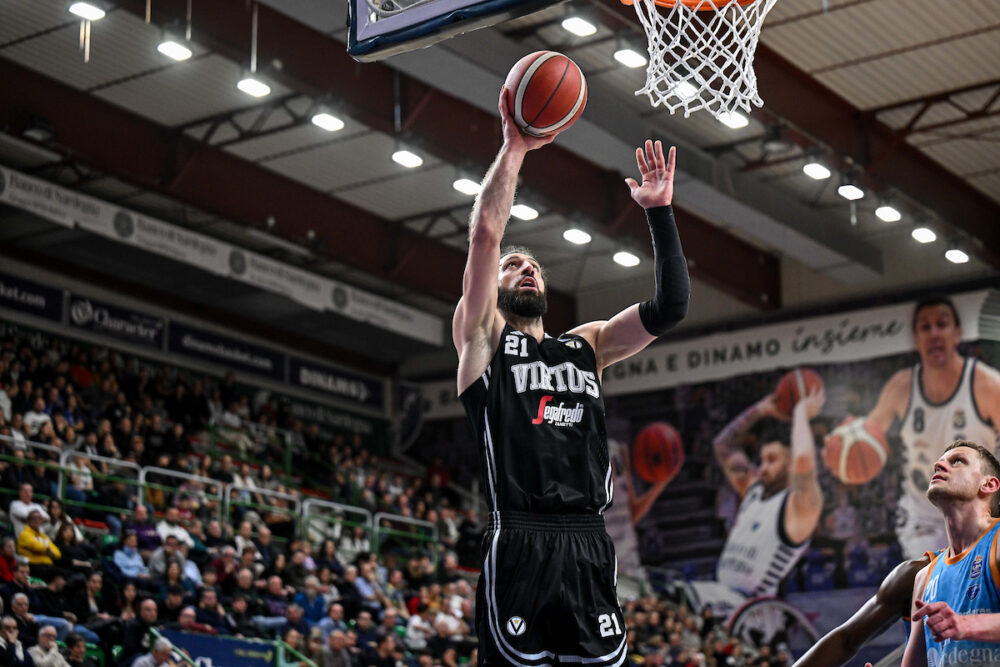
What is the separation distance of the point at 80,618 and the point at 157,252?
7.85 m

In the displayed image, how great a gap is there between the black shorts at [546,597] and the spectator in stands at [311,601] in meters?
13.1

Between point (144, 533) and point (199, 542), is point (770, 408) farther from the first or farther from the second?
point (144, 533)

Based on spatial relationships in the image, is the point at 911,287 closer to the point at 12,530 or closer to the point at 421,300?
the point at 421,300

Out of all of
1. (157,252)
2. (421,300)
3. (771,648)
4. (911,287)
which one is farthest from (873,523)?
(157,252)

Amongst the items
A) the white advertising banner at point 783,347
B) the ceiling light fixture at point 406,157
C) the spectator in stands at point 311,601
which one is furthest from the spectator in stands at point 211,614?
the white advertising banner at point 783,347

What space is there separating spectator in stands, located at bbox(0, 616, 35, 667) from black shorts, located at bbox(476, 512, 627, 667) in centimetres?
891

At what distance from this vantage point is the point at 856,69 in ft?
60.0

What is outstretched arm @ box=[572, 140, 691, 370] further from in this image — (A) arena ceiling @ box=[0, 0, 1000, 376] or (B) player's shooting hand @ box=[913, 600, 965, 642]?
(A) arena ceiling @ box=[0, 0, 1000, 376]

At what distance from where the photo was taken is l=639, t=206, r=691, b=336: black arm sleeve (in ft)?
16.5

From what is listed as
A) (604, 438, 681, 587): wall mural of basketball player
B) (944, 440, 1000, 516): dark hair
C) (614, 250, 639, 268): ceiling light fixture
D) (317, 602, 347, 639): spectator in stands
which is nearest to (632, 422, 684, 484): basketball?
(604, 438, 681, 587): wall mural of basketball player

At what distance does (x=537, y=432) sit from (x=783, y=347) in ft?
68.4

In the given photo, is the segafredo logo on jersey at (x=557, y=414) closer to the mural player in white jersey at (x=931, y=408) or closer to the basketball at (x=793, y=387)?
the mural player in white jersey at (x=931, y=408)

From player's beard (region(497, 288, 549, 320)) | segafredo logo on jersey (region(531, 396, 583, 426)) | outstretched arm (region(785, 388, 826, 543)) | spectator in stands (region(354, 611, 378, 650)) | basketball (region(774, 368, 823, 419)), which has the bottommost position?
spectator in stands (region(354, 611, 378, 650))

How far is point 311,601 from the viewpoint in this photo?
1755cm
